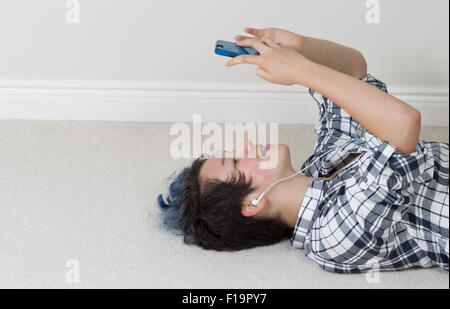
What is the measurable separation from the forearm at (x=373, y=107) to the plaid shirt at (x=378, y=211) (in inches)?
0.9

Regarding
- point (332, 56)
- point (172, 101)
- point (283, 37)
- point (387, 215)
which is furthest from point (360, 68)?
point (172, 101)

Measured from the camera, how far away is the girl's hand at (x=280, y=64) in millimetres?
1181

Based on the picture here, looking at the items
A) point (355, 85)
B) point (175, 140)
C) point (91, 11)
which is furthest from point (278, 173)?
point (91, 11)

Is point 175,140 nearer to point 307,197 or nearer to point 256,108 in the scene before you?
point 256,108

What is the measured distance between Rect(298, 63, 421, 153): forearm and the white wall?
47 centimetres

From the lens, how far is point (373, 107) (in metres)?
1.12

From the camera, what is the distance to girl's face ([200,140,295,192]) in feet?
4.12

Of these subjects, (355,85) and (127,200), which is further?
(127,200)

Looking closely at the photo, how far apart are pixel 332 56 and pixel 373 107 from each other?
11.9 inches

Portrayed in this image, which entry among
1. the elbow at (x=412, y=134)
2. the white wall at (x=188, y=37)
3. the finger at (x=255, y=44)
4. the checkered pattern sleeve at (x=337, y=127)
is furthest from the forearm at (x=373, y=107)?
the white wall at (x=188, y=37)

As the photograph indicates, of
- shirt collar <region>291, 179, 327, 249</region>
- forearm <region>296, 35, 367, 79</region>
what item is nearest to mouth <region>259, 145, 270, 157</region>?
shirt collar <region>291, 179, 327, 249</region>

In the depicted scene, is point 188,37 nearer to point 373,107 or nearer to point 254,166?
point 254,166

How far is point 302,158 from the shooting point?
5.24 ft
